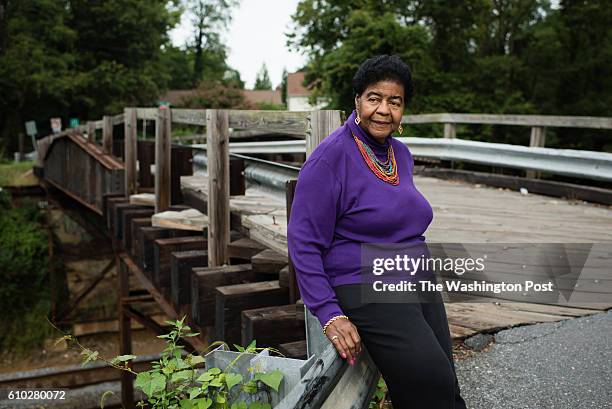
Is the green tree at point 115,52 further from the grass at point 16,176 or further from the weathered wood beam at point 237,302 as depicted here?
the weathered wood beam at point 237,302

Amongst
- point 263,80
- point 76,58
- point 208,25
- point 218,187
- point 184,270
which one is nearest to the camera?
point 218,187

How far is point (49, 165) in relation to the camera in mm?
15281

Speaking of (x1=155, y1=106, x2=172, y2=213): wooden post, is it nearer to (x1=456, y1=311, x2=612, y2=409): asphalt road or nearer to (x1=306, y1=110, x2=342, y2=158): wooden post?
(x1=306, y1=110, x2=342, y2=158): wooden post

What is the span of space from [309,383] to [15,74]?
99.2 ft

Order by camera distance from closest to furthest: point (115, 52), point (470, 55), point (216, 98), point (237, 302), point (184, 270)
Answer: point (237, 302) < point (184, 270) < point (470, 55) < point (115, 52) < point (216, 98)

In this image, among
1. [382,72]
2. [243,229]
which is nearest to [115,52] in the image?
[243,229]

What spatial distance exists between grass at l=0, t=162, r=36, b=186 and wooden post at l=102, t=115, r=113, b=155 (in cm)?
1152

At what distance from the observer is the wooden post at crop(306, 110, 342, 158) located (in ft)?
11.9

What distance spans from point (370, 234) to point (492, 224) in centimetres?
375

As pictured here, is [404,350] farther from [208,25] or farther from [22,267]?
[208,25]

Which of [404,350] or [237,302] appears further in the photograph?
[237,302]

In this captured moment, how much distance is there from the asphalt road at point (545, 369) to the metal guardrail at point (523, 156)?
346 centimetres

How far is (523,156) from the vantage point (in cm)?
789

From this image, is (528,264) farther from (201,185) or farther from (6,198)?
(6,198)
